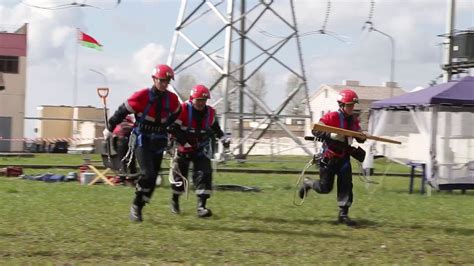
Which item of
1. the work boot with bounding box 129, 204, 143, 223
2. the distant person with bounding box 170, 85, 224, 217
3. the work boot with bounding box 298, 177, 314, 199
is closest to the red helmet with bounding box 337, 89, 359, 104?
the work boot with bounding box 298, 177, 314, 199

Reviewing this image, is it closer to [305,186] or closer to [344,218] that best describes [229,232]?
[344,218]

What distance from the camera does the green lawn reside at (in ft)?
24.8

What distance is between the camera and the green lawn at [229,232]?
756 centimetres

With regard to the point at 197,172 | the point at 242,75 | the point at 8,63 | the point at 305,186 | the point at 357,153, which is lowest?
the point at 305,186

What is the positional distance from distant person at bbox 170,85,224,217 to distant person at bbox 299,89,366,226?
1.64 m

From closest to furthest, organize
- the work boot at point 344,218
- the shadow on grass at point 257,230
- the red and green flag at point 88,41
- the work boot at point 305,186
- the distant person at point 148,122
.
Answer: the shadow on grass at point 257,230
the distant person at point 148,122
the work boot at point 344,218
the work boot at point 305,186
the red and green flag at point 88,41

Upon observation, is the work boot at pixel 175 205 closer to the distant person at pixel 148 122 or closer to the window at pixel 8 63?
the distant person at pixel 148 122

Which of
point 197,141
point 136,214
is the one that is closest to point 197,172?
point 197,141

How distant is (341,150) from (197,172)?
2.19 m

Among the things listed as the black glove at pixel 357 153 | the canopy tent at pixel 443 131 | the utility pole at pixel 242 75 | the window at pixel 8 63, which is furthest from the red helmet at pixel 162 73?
the window at pixel 8 63

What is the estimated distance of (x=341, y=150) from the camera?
10430 mm

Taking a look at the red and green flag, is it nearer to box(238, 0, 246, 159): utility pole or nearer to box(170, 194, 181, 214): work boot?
box(238, 0, 246, 159): utility pole

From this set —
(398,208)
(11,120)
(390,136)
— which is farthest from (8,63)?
(398,208)

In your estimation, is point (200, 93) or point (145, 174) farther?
point (200, 93)
